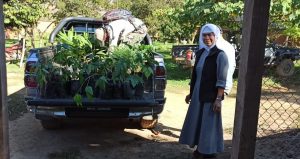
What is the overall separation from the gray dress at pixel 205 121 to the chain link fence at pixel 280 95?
1755 mm

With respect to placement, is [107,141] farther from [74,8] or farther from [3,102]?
[74,8]

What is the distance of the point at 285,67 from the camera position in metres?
13.6

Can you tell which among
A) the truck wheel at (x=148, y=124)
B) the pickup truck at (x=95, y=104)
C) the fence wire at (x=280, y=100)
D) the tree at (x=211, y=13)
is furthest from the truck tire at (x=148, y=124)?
the tree at (x=211, y=13)

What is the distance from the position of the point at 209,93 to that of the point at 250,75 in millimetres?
2489

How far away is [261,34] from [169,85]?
9530mm

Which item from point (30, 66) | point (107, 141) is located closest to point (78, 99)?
point (30, 66)

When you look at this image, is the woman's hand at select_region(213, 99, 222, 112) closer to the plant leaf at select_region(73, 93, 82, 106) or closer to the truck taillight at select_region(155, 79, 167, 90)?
the truck taillight at select_region(155, 79, 167, 90)

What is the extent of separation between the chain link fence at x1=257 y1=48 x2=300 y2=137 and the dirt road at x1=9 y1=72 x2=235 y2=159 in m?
0.71

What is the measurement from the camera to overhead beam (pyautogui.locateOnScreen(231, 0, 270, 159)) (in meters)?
2.10

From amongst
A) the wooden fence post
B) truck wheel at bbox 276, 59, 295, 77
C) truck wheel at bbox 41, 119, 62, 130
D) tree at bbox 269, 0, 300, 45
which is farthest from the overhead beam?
truck wheel at bbox 276, 59, 295, 77

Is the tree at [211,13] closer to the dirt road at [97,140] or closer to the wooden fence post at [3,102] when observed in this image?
the dirt road at [97,140]

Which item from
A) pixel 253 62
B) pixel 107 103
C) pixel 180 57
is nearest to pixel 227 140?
pixel 107 103

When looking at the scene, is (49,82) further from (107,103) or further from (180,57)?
(180,57)

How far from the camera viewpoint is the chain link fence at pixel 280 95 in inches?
273
